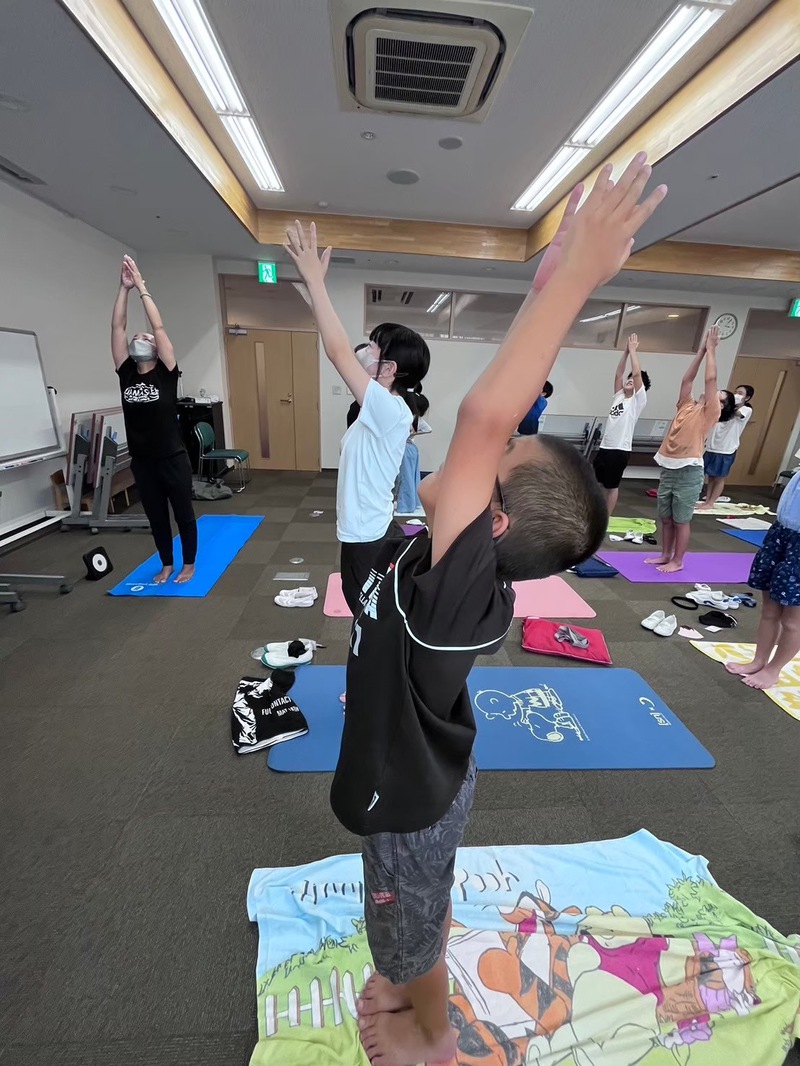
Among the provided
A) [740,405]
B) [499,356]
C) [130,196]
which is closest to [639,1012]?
[499,356]

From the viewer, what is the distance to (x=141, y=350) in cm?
288

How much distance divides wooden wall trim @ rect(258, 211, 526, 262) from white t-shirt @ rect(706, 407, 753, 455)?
3249 millimetres

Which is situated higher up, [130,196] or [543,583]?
[130,196]

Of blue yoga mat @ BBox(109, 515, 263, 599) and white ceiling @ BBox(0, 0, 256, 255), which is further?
blue yoga mat @ BBox(109, 515, 263, 599)

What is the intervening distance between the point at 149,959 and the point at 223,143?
493cm

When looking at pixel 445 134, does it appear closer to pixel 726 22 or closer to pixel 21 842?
pixel 726 22

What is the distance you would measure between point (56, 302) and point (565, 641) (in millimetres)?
5508

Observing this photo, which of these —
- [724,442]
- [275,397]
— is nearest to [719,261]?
[724,442]

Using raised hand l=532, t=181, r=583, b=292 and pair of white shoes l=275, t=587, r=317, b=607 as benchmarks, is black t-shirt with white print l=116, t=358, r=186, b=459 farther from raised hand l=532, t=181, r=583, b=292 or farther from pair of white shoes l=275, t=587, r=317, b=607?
raised hand l=532, t=181, r=583, b=292

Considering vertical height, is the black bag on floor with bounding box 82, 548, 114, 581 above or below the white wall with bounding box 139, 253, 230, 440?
below

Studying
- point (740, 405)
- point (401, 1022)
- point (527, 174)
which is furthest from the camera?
point (740, 405)

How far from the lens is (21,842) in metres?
1.55

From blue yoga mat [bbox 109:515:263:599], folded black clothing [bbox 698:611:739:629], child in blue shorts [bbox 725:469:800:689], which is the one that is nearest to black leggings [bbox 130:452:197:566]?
blue yoga mat [bbox 109:515:263:599]

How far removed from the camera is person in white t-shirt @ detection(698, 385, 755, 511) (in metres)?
5.79
